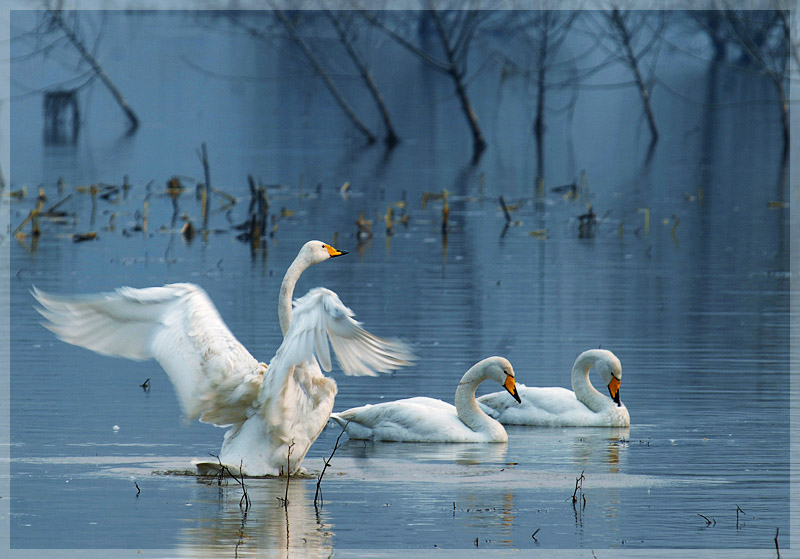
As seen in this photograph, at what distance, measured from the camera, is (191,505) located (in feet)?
27.0

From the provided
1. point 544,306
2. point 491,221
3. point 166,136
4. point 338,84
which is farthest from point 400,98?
point 544,306

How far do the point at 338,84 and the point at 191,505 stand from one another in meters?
76.7

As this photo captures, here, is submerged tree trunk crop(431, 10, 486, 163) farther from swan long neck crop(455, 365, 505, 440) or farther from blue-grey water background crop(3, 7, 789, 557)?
swan long neck crop(455, 365, 505, 440)

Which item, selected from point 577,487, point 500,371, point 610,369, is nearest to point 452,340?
point 610,369

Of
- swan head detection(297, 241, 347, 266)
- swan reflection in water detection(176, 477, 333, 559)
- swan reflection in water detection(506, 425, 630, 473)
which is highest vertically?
swan head detection(297, 241, 347, 266)

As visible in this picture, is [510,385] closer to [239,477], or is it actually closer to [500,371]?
[500,371]

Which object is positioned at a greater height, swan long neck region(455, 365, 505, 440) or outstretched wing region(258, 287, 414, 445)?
outstretched wing region(258, 287, 414, 445)

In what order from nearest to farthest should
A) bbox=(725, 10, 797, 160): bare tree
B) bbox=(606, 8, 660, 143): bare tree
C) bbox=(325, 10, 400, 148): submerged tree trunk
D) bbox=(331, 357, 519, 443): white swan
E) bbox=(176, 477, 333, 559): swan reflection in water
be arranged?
bbox=(176, 477, 333, 559): swan reflection in water < bbox=(331, 357, 519, 443): white swan < bbox=(725, 10, 797, 160): bare tree < bbox=(325, 10, 400, 148): submerged tree trunk < bbox=(606, 8, 660, 143): bare tree

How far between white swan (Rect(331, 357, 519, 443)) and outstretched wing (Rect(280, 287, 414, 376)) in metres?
1.83

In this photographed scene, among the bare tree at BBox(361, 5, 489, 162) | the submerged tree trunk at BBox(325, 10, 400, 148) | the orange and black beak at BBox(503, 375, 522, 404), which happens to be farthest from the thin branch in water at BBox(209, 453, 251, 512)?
the submerged tree trunk at BBox(325, 10, 400, 148)

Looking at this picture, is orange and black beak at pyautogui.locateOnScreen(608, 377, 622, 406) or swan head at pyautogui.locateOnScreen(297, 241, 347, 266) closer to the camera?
swan head at pyautogui.locateOnScreen(297, 241, 347, 266)

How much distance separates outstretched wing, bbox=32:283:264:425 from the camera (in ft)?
29.1

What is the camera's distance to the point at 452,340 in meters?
13.9

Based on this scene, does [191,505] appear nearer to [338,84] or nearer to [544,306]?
[544,306]
